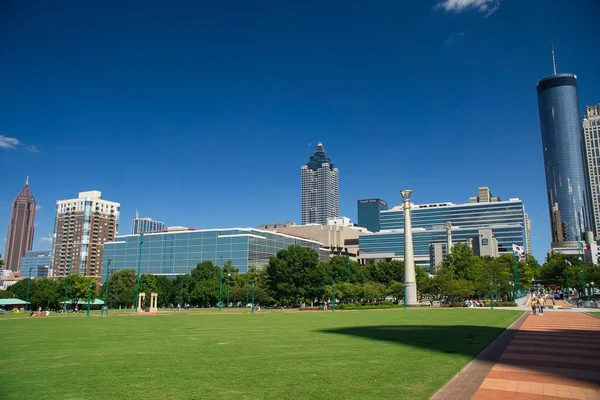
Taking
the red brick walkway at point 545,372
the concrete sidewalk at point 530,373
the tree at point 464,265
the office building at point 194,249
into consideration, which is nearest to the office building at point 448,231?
the office building at point 194,249

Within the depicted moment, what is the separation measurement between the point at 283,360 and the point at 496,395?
23.4 ft

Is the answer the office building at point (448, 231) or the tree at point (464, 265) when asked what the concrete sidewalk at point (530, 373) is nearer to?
the tree at point (464, 265)

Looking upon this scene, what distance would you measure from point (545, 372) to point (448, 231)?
156m

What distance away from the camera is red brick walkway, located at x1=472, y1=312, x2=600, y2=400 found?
1046 cm

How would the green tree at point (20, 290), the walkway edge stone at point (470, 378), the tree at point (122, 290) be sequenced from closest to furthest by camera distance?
the walkway edge stone at point (470, 378)
the tree at point (122, 290)
the green tree at point (20, 290)

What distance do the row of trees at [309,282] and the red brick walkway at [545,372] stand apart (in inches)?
2465

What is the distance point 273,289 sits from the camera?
9600 cm

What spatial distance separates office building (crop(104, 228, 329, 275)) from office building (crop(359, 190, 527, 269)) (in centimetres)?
4249

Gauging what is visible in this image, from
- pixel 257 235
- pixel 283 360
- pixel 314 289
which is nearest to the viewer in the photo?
pixel 283 360

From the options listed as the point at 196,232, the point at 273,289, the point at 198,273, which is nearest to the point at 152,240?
the point at 196,232

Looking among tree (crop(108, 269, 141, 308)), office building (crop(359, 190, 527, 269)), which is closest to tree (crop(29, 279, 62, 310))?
tree (crop(108, 269, 141, 308))

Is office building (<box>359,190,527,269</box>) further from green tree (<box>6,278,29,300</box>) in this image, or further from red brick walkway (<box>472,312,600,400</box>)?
red brick walkway (<box>472,312,600,400</box>)

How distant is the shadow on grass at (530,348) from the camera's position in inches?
545

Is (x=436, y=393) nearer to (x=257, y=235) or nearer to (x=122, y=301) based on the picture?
(x=122, y=301)
